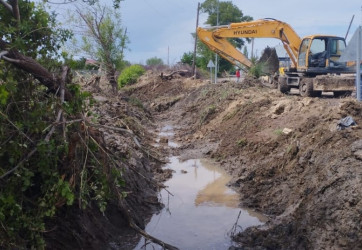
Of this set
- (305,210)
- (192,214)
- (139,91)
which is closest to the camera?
(305,210)

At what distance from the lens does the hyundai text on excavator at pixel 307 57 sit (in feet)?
58.9

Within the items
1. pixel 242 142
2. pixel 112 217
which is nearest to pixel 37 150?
pixel 112 217

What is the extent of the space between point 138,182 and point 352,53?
613 cm

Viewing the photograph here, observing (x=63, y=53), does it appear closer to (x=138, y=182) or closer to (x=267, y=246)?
(x=138, y=182)

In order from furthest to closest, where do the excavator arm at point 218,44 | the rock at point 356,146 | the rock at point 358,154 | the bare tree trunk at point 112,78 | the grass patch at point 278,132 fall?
the bare tree trunk at point 112,78 < the excavator arm at point 218,44 < the grass patch at point 278,132 < the rock at point 356,146 < the rock at point 358,154

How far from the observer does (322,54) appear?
766 inches

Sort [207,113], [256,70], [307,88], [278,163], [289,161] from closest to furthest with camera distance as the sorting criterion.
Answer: [289,161] < [278,163] < [207,113] < [307,88] < [256,70]

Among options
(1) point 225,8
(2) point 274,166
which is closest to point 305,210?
(2) point 274,166

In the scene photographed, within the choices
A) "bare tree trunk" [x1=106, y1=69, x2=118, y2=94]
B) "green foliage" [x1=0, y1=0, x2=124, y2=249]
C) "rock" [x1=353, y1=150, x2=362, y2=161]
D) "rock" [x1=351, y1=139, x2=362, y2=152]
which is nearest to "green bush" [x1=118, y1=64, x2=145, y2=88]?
"bare tree trunk" [x1=106, y1=69, x2=118, y2=94]

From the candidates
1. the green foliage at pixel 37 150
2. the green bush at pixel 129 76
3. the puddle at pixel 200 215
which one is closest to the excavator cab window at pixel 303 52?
the puddle at pixel 200 215

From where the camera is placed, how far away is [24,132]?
5.08 meters

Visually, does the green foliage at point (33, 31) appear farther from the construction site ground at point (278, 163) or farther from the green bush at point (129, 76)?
the green bush at point (129, 76)

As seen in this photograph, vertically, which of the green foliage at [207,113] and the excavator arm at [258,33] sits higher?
the excavator arm at [258,33]

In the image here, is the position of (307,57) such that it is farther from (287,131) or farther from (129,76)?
(129,76)
